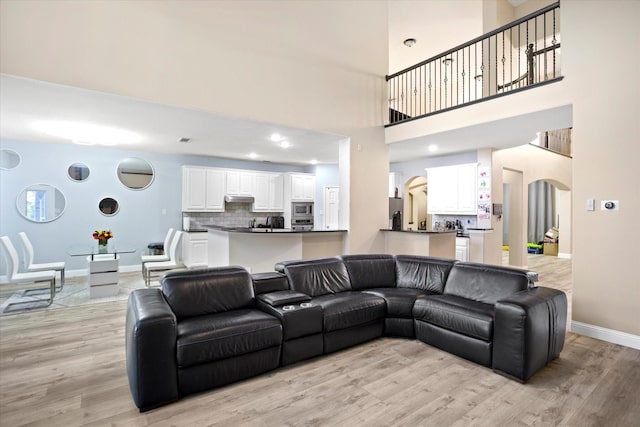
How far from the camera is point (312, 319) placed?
288cm

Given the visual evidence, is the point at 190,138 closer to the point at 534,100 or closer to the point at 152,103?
the point at 152,103

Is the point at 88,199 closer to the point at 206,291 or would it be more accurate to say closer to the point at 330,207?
the point at 206,291

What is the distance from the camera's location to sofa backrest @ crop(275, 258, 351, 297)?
3.48 meters

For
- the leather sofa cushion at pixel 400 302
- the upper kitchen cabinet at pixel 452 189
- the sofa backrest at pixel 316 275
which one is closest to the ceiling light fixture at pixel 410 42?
the upper kitchen cabinet at pixel 452 189

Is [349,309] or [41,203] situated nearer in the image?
[349,309]

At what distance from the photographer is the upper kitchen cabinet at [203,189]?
7496 millimetres

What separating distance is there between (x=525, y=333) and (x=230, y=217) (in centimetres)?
709

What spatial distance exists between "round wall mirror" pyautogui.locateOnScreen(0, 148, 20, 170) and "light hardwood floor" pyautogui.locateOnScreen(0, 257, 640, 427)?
4.25 meters

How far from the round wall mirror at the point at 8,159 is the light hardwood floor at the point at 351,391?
4250 millimetres

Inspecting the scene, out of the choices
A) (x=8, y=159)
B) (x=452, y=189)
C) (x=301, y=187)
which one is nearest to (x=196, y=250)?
(x=301, y=187)

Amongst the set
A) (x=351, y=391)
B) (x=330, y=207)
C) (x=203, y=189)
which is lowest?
(x=351, y=391)

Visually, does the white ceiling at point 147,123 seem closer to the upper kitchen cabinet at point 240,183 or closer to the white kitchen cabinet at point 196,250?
the upper kitchen cabinet at point 240,183

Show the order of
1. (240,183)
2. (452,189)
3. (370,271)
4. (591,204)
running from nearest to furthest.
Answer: (591,204)
(370,271)
(452,189)
(240,183)

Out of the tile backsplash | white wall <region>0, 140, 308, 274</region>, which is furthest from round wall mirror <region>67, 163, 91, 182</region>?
the tile backsplash
